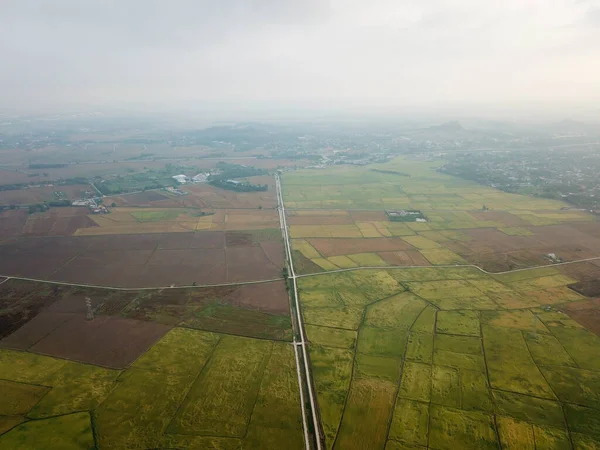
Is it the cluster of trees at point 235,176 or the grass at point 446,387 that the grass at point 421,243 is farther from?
the cluster of trees at point 235,176

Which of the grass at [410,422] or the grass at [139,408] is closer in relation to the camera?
the grass at [139,408]

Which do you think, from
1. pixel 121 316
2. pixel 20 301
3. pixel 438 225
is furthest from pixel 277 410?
pixel 438 225

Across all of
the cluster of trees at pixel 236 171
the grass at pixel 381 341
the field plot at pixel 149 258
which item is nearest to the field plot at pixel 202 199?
the cluster of trees at pixel 236 171

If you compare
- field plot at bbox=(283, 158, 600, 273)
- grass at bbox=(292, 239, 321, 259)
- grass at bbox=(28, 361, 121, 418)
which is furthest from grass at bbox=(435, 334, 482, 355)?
grass at bbox=(28, 361, 121, 418)

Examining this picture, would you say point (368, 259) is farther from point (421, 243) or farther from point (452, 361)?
point (452, 361)

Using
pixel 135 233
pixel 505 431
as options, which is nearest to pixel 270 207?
pixel 135 233

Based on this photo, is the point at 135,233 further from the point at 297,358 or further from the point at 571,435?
the point at 571,435

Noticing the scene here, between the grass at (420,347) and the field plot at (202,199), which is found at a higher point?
the grass at (420,347)
